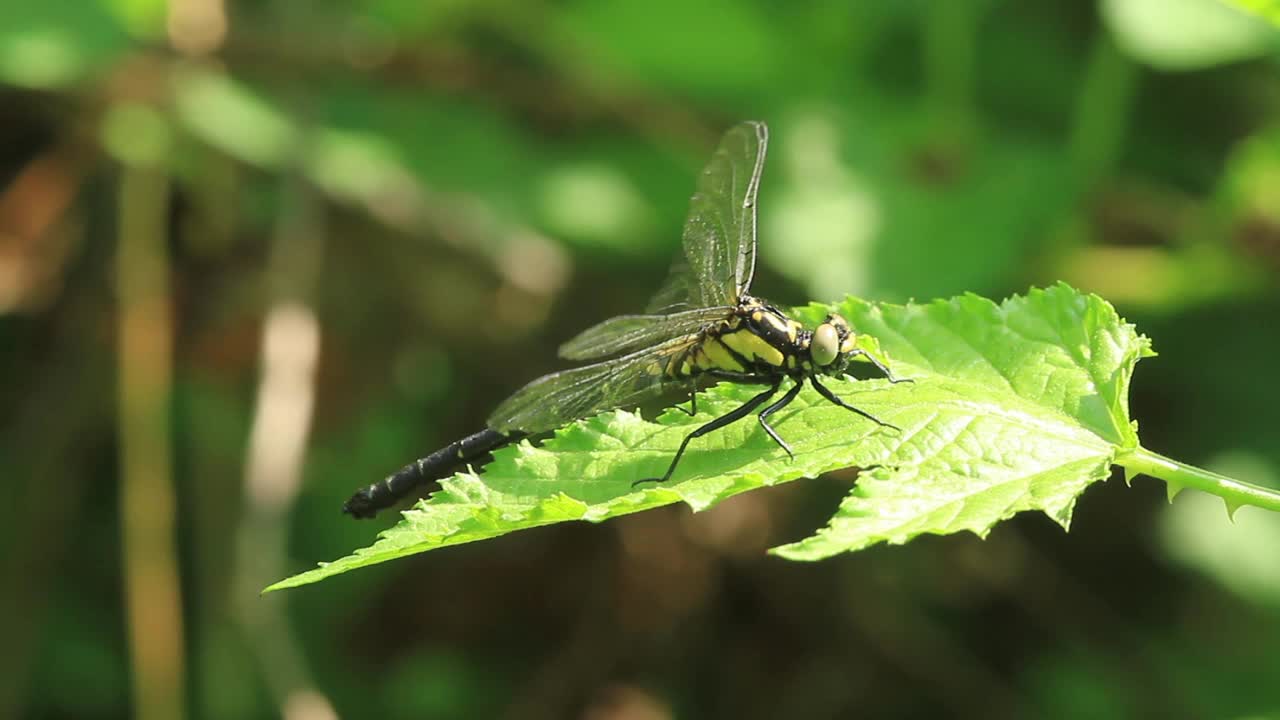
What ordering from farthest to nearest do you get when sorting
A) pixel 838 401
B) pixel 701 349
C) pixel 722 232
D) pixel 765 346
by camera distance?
pixel 722 232 < pixel 701 349 < pixel 765 346 < pixel 838 401

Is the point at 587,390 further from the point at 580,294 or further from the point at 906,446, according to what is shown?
the point at 580,294

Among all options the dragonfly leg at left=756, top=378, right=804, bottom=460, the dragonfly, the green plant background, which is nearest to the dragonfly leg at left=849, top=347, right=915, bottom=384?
the dragonfly

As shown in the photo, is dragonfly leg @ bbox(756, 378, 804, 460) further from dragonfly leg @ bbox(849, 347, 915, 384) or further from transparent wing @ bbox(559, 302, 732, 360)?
transparent wing @ bbox(559, 302, 732, 360)

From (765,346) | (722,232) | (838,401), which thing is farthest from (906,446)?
(722,232)

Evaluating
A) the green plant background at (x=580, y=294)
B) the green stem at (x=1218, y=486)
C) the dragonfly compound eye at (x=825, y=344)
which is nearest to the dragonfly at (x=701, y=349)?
the dragonfly compound eye at (x=825, y=344)

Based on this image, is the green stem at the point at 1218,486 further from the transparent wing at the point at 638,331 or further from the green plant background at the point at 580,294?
the green plant background at the point at 580,294

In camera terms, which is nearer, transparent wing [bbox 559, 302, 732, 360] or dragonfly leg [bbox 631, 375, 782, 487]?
dragonfly leg [bbox 631, 375, 782, 487]
